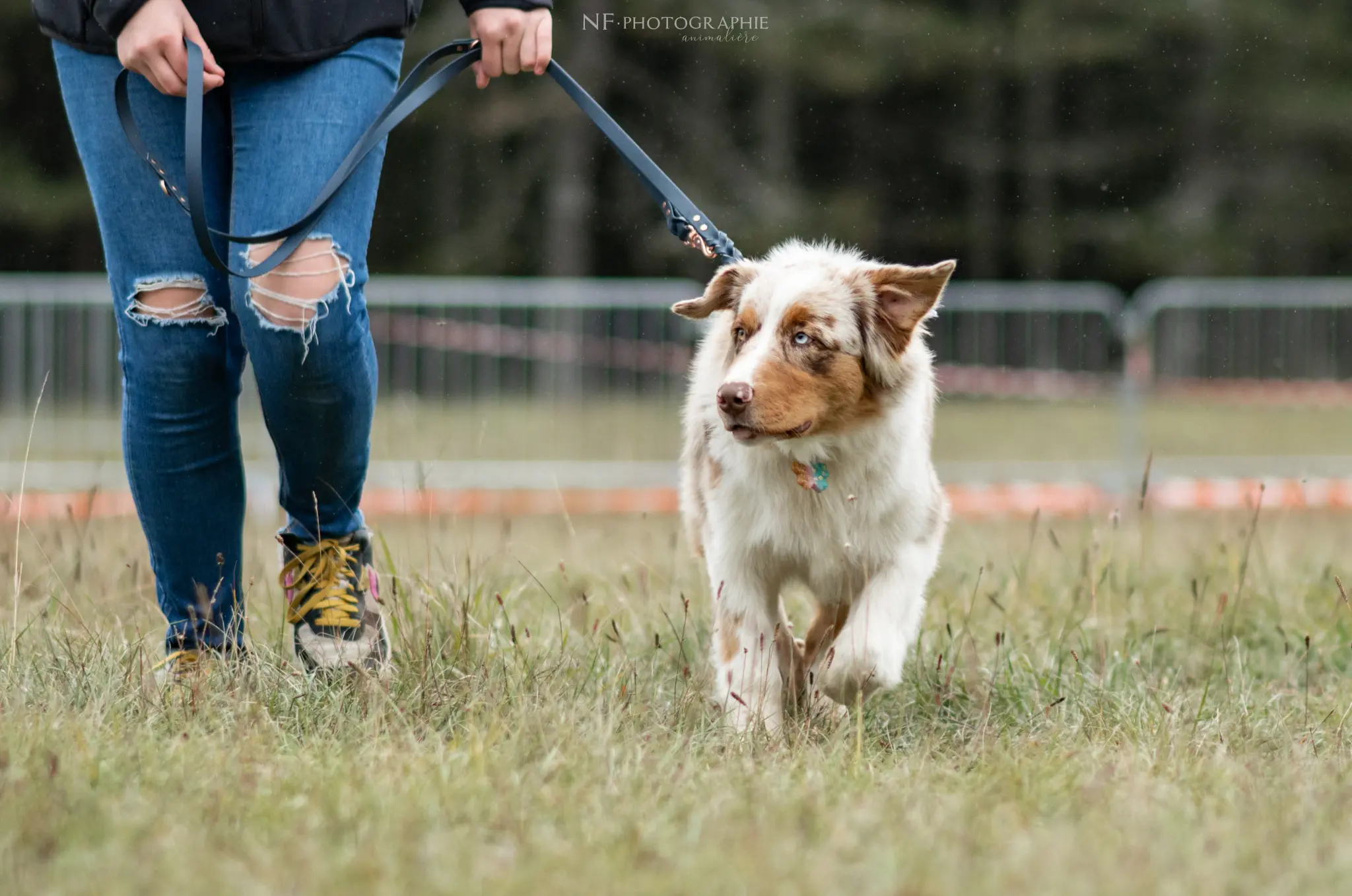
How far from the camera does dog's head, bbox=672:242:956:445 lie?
126 inches

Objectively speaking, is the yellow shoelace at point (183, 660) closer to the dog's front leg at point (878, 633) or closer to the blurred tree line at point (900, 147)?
the dog's front leg at point (878, 633)

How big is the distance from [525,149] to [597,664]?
23829 mm

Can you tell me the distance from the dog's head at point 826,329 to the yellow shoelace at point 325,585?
87 centimetres

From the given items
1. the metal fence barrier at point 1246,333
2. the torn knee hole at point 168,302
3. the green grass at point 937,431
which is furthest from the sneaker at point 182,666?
the metal fence barrier at point 1246,333

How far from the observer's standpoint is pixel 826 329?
3283 mm

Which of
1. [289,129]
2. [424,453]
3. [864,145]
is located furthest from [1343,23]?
[289,129]

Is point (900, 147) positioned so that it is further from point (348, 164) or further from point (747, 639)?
point (348, 164)

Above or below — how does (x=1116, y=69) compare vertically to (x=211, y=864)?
above

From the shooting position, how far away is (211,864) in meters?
1.96

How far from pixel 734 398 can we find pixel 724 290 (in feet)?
1.77

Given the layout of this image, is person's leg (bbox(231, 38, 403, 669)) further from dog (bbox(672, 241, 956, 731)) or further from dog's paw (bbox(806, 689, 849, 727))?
dog's paw (bbox(806, 689, 849, 727))

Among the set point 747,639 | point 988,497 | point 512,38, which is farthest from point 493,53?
point 988,497

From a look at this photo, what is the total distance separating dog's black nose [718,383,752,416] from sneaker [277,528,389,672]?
34.2 inches

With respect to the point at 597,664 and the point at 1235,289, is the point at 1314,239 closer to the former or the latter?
the point at 1235,289
